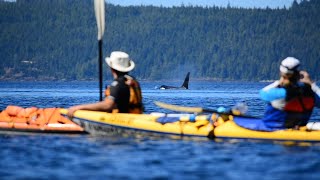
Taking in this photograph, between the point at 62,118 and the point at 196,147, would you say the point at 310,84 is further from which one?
the point at 62,118

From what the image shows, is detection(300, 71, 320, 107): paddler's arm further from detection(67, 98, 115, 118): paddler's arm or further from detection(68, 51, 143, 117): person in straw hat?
detection(67, 98, 115, 118): paddler's arm

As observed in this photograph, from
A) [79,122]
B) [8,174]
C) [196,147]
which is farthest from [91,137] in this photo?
[8,174]

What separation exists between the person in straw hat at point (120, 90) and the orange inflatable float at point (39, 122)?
1.17 meters

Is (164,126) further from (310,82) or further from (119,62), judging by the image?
(310,82)

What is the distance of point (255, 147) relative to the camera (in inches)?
859

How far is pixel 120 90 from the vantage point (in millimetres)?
23641

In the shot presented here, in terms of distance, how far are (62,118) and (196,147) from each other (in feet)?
16.8

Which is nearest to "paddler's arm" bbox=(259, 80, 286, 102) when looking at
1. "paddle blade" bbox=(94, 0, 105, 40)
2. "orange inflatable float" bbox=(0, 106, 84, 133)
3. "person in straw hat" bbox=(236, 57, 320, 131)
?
"person in straw hat" bbox=(236, 57, 320, 131)

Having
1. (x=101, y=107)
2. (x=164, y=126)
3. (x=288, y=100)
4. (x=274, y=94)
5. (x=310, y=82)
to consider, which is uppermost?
(x=310, y=82)

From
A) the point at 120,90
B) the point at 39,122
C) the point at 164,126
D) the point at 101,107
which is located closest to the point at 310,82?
the point at 164,126

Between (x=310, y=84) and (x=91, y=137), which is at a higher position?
(x=310, y=84)

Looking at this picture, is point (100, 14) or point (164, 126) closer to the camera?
point (164, 126)

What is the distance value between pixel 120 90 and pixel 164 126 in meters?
1.36

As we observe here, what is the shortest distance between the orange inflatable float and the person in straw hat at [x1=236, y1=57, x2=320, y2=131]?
516 centimetres
